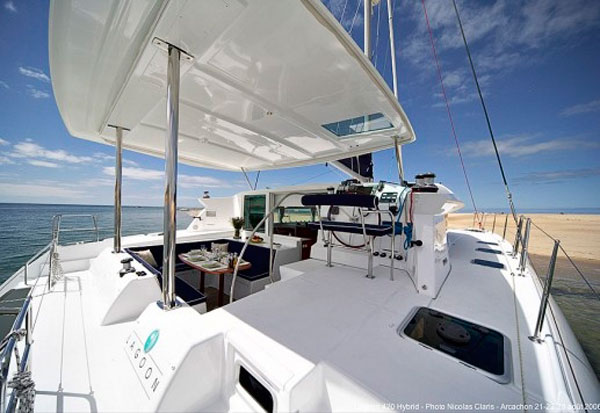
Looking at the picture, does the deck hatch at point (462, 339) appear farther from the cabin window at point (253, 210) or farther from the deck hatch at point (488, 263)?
the cabin window at point (253, 210)

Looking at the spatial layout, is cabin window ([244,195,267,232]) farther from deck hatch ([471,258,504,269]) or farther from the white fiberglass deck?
deck hatch ([471,258,504,269])

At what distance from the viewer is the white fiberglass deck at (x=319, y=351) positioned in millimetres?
895

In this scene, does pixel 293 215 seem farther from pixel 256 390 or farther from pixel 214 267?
pixel 256 390

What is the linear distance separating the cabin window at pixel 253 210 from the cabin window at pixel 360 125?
265cm

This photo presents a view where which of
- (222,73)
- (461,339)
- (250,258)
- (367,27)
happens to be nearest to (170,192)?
(222,73)

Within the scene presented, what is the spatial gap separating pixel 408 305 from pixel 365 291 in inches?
13.5

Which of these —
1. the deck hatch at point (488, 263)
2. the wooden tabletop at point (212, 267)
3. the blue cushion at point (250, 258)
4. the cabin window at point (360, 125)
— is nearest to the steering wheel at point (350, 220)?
the cabin window at point (360, 125)

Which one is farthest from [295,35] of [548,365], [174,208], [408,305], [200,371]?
[548,365]

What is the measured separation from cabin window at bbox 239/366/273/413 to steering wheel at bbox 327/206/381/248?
1876 millimetres

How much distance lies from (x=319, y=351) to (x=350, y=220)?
1.96 metres

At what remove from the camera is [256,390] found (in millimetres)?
1002

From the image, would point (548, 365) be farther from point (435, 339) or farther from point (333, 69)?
point (333, 69)

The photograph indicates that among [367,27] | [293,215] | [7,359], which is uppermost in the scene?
[367,27]

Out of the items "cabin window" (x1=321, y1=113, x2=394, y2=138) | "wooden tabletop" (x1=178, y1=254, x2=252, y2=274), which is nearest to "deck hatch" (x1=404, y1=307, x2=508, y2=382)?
"cabin window" (x1=321, y1=113, x2=394, y2=138)
